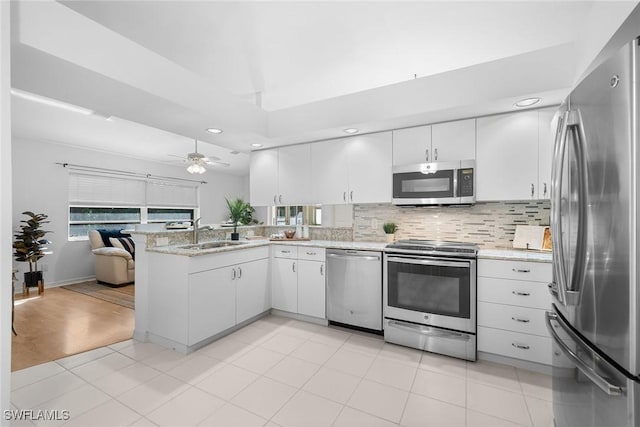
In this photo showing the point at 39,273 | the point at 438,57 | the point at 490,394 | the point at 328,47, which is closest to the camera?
the point at 490,394

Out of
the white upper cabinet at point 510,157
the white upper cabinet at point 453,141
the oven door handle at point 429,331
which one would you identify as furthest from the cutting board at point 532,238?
the oven door handle at point 429,331

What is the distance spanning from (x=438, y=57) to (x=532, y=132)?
1088 mm

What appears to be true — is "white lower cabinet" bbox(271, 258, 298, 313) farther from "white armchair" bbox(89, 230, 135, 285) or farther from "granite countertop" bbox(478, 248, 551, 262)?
"white armchair" bbox(89, 230, 135, 285)

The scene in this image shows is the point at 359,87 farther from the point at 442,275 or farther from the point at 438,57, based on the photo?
the point at 442,275

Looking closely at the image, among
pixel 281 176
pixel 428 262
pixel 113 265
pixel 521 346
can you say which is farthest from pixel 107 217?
pixel 521 346

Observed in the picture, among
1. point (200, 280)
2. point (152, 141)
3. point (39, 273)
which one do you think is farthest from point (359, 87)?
point (39, 273)

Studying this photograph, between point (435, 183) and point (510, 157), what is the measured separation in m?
0.68

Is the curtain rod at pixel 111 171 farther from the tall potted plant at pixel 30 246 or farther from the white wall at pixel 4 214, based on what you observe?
the white wall at pixel 4 214

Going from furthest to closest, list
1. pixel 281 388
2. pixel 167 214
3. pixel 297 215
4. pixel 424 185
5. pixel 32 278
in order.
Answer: pixel 167 214 < pixel 32 278 < pixel 297 215 < pixel 424 185 < pixel 281 388

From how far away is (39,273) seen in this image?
15.4 feet

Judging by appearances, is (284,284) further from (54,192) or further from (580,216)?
(54,192)

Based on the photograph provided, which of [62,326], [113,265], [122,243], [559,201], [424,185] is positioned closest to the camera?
[559,201]

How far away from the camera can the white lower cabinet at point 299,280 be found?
11.0ft

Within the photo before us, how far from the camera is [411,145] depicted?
309 cm
